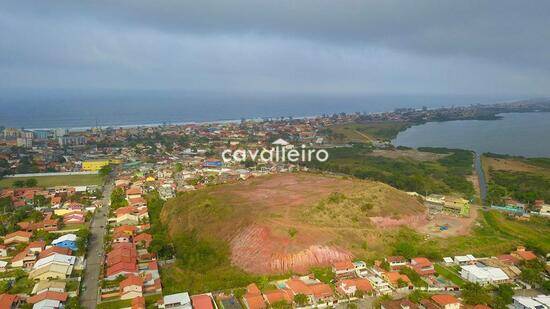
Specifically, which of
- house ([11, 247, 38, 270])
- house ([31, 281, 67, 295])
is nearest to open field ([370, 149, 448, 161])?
house ([11, 247, 38, 270])

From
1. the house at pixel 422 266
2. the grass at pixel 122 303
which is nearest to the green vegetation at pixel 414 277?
the house at pixel 422 266

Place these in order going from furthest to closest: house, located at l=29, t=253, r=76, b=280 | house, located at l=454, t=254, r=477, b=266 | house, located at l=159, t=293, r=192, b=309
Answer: house, located at l=454, t=254, r=477, b=266
house, located at l=29, t=253, r=76, b=280
house, located at l=159, t=293, r=192, b=309

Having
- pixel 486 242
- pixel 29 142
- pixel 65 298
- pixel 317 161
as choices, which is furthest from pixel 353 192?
pixel 29 142

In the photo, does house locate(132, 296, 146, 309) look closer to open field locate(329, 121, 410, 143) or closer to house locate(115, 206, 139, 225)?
house locate(115, 206, 139, 225)

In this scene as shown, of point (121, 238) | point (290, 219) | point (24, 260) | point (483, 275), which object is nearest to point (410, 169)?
point (290, 219)

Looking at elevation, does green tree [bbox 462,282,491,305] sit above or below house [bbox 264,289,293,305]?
below

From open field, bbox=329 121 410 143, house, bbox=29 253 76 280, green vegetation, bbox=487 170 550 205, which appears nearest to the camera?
house, bbox=29 253 76 280
